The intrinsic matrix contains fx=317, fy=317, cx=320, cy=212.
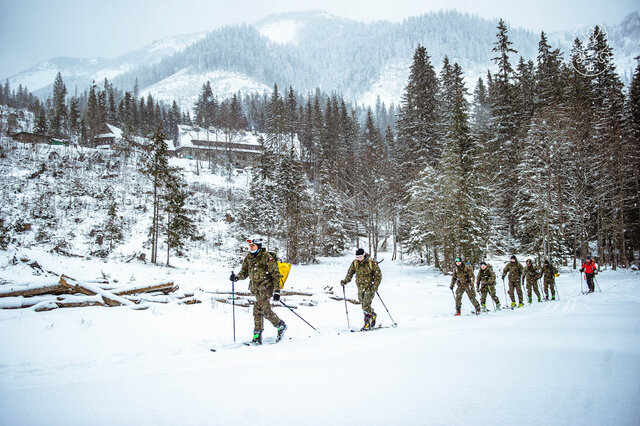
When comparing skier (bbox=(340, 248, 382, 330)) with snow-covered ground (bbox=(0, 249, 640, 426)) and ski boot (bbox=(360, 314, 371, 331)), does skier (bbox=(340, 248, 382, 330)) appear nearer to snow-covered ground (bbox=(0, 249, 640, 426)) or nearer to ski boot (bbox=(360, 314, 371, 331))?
ski boot (bbox=(360, 314, 371, 331))

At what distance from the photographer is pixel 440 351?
5.07m

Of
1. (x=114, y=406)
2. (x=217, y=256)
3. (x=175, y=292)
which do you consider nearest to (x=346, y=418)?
(x=114, y=406)

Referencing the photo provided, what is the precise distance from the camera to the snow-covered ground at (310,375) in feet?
9.54

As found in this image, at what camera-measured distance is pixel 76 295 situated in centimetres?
873

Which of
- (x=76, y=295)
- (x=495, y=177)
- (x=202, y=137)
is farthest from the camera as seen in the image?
(x=202, y=137)

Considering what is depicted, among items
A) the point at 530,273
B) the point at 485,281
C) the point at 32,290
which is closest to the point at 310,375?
the point at 32,290

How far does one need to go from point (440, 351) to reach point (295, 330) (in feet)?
15.6

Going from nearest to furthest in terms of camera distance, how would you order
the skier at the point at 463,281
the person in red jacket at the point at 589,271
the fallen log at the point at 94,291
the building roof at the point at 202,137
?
the fallen log at the point at 94,291 < the skier at the point at 463,281 < the person in red jacket at the point at 589,271 < the building roof at the point at 202,137

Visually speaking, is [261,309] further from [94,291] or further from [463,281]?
[463,281]

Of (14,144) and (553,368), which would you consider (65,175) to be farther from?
(553,368)

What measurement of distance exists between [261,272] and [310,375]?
3.48 metres

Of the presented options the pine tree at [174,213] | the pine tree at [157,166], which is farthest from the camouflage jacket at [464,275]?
the pine tree at [157,166]

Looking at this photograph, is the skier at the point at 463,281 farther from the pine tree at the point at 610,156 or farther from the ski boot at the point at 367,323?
the pine tree at the point at 610,156

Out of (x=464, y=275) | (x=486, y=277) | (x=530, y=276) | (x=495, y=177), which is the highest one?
(x=495, y=177)
